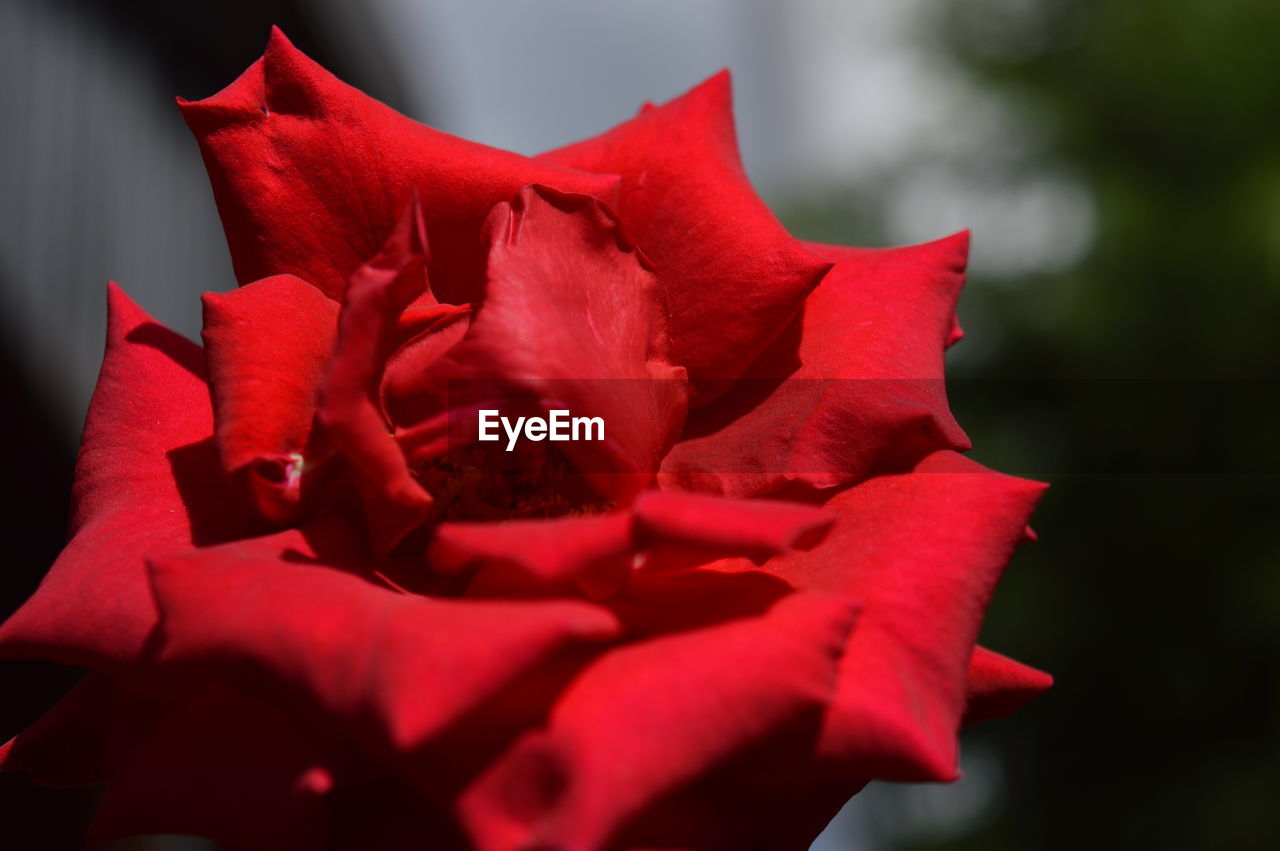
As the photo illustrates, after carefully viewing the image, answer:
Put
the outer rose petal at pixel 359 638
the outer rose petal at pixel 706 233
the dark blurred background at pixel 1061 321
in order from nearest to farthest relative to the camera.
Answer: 1. the outer rose petal at pixel 359 638
2. the outer rose petal at pixel 706 233
3. the dark blurred background at pixel 1061 321

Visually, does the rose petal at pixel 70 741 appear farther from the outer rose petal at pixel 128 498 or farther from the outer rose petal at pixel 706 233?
the outer rose petal at pixel 706 233

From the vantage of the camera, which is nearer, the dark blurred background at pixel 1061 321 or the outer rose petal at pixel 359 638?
the outer rose petal at pixel 359 638

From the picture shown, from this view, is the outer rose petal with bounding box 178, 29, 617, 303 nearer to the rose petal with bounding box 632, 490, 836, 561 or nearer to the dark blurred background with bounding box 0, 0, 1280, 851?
the rose petal with bounding box 632, 490, 836, 561

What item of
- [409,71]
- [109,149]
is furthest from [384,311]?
[409,71]

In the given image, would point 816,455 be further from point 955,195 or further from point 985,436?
point 955,195

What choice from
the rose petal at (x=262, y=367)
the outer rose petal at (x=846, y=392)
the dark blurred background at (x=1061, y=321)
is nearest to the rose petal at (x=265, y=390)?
Answer: the rose petal at (x=262, y=367)

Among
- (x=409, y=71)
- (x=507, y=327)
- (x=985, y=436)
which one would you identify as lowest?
(x=985, y=436)
